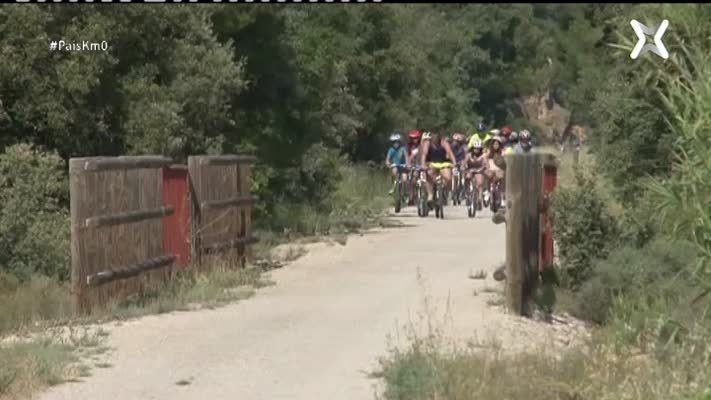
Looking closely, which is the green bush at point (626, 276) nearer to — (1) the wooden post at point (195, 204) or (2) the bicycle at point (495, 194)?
(1) the wooden post at point (195, 204)

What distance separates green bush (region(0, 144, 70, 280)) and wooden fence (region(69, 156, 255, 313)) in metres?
1.22

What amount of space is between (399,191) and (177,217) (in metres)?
14.1

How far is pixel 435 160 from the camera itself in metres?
30.1

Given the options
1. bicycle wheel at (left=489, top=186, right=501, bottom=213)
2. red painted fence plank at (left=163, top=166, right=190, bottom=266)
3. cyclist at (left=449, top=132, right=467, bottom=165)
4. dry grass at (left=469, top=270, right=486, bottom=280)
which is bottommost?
dry grass at (left=469, top=270, right=486, bottom=280)

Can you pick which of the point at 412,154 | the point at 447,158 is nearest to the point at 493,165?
the point at 447,158

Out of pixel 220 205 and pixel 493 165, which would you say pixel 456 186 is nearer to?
pixel 493 165

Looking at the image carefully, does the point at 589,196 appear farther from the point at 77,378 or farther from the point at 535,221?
the point at 77,378

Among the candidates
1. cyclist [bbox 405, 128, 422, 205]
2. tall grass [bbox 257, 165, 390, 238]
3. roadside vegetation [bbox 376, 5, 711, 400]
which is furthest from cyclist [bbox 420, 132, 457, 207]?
roadside vegetation [bbox 376, 5, 711, 400]

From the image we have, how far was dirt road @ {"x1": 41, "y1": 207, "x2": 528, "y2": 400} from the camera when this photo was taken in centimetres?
1135

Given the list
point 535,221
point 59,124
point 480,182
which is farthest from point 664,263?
point 480,182

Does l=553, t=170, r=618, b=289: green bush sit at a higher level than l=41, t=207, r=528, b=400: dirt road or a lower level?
higher

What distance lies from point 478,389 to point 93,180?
5.66 m

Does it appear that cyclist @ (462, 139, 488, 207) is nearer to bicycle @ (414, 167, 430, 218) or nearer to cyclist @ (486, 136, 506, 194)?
cyclist @ (486, 136, 506, 194)

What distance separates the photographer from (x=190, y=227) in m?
17.5
